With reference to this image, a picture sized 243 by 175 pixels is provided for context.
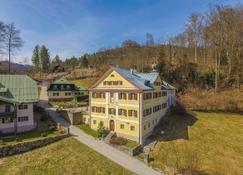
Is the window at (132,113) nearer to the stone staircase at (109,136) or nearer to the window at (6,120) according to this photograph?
the stone staircase at (109,136)

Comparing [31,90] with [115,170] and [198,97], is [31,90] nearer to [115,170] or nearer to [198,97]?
[115,170]

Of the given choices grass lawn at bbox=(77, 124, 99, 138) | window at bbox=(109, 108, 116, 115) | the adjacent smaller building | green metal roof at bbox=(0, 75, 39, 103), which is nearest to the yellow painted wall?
window at bbox=(109, 108, 116, 115)

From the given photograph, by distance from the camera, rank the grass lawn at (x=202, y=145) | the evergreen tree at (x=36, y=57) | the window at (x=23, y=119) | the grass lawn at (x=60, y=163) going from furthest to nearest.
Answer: the evergreen tree at (x=36, y=57)
the window at (x=23, y=119)
the grass lawn at (x=202, y=145)
the grass lawn at (x=60, y=163)

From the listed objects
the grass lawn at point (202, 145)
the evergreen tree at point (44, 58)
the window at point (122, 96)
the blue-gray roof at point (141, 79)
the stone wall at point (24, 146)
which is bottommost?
the grass lawn at point (202, 145)

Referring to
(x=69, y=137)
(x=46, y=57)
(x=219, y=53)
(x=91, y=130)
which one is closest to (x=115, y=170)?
(x=69, y=137)

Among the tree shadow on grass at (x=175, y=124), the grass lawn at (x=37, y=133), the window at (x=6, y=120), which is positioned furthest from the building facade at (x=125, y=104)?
the window at (x=6, y=120)

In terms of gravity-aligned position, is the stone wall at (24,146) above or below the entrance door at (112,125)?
below
